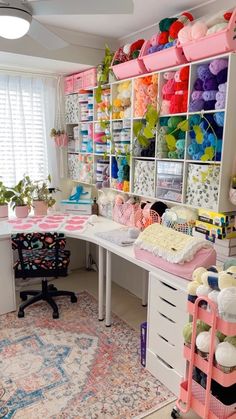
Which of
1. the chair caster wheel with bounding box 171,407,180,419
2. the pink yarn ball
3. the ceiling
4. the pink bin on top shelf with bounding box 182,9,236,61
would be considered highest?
the ceiling

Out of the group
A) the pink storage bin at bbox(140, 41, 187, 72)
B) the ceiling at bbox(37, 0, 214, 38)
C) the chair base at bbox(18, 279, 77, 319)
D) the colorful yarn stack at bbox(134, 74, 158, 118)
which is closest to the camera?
the pink storage bin at bbox(140, 41, 187, 72)

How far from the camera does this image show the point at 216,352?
1.46m

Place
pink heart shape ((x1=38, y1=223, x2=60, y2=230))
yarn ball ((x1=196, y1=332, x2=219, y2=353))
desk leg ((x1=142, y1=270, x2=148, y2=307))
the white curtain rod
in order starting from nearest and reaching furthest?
yarn ball ((x1=196, y1=332, x2=219, y2=353))
pink heart shape ((x1=38, y1=223, x2=60, y2=230))
desk leg ((x1=142, y1=270, x2=148, y2=307))
the white curtain rod

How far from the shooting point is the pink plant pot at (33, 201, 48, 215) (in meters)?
3.35

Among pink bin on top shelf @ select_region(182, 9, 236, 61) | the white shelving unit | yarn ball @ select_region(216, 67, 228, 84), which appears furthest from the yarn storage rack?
pink bin on top shelf @ select_region(182, 9, 236, 61)

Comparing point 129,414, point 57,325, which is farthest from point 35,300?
point 129,414

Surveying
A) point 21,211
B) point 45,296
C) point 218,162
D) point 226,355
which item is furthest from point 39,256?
point 226,355

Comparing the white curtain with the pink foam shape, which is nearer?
the pink foam shape

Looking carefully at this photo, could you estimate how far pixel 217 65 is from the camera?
1.93 meters

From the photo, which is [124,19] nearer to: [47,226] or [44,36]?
[44,36]

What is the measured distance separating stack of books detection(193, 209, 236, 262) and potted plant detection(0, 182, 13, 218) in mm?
2001

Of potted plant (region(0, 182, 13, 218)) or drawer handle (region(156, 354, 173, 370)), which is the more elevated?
potted plant (region(0, 182, 13, 218))

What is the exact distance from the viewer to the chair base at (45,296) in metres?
2.83

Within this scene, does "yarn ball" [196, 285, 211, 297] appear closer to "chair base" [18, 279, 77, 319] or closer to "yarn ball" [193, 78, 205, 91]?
"yarn ball" [193, 78, 205, 91]
